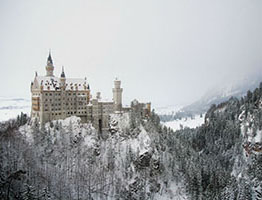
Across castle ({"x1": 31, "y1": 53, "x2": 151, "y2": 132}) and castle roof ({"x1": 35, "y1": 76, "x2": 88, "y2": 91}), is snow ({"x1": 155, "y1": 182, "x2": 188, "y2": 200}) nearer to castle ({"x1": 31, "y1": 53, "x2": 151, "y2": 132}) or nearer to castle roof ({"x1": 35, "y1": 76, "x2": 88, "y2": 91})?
castle ({"x1": 31, "y1": 53, "x2": 151, "y2": 132})

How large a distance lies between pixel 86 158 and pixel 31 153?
2044 centimetres

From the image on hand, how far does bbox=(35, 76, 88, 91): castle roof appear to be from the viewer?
313ft

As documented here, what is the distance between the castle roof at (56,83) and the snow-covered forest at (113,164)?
14942 mm

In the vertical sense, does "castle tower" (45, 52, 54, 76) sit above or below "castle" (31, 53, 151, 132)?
above

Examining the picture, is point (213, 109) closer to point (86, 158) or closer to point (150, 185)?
point (150, 185)

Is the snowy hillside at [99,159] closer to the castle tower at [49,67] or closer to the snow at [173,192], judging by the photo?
the snow at [173,192]

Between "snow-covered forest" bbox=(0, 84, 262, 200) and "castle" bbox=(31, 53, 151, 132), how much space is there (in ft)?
12.0

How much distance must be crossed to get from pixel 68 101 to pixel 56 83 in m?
9.54

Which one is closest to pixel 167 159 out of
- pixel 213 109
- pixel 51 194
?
pixel 51 194

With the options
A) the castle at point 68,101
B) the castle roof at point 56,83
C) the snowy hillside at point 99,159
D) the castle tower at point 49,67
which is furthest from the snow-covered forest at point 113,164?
the castle tower at point 49,67

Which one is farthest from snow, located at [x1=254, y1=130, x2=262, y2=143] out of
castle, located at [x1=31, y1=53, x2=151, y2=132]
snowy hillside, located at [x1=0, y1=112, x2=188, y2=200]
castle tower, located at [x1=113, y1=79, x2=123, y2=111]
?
castle tower, located at [x1=113, y1=79, x2=123, y2=111]

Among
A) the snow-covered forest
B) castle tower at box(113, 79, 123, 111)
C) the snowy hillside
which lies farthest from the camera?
castle tower at box(113, 79, 123, 111)

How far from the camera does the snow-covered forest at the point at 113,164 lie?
75.2 m

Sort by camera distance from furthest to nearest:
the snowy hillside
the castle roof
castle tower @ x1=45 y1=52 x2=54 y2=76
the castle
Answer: castle tower @ x1=45 y1=52 x2=54 y2=76 → the castle roof → the castle → the snowy hillside
